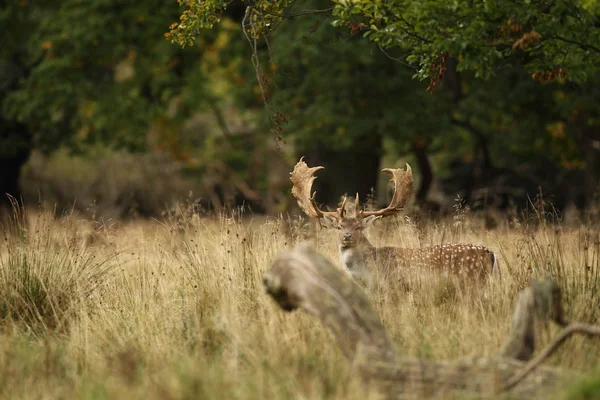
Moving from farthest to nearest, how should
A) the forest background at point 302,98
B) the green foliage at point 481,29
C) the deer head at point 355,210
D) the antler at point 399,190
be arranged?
the forest background at point 302,98 → the antler at point 399,190 → the deer head at point 355,210 → the green foliage at point 481,29

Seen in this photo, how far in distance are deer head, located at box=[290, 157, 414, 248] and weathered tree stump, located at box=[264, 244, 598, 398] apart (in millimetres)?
2970

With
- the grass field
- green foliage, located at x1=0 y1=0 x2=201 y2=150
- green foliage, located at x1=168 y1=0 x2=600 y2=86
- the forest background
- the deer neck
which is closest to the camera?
the grass field

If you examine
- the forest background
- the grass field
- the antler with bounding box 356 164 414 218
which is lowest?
the grass field

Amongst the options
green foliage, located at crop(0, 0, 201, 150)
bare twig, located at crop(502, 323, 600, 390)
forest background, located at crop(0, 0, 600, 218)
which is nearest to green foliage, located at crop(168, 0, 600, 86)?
bare twig, located at crop(502, 323, 600, 390)

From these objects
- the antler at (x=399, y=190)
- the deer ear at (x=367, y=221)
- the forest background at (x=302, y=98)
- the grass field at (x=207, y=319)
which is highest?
the forest background at (x=302, y=98)

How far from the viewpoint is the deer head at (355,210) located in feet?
27.2

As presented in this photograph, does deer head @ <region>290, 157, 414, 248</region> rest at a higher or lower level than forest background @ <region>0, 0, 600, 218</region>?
lower

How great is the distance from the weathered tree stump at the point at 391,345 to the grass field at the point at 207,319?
0.19 m

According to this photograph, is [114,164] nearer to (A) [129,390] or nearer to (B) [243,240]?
(B) [243,240]

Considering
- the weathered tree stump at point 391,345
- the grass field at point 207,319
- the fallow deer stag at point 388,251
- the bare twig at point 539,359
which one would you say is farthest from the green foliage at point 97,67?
the bare twig at point 539,359

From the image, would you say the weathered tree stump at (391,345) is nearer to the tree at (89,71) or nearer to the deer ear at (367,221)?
the deer ear at (367,221)

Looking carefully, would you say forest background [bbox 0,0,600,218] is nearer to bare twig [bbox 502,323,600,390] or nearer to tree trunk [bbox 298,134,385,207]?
tree trunk [bbox 298,134,385,207]

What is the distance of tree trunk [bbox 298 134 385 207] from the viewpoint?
1722 centimetres

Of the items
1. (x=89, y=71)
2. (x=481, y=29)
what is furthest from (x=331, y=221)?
(x=89, y=71)
